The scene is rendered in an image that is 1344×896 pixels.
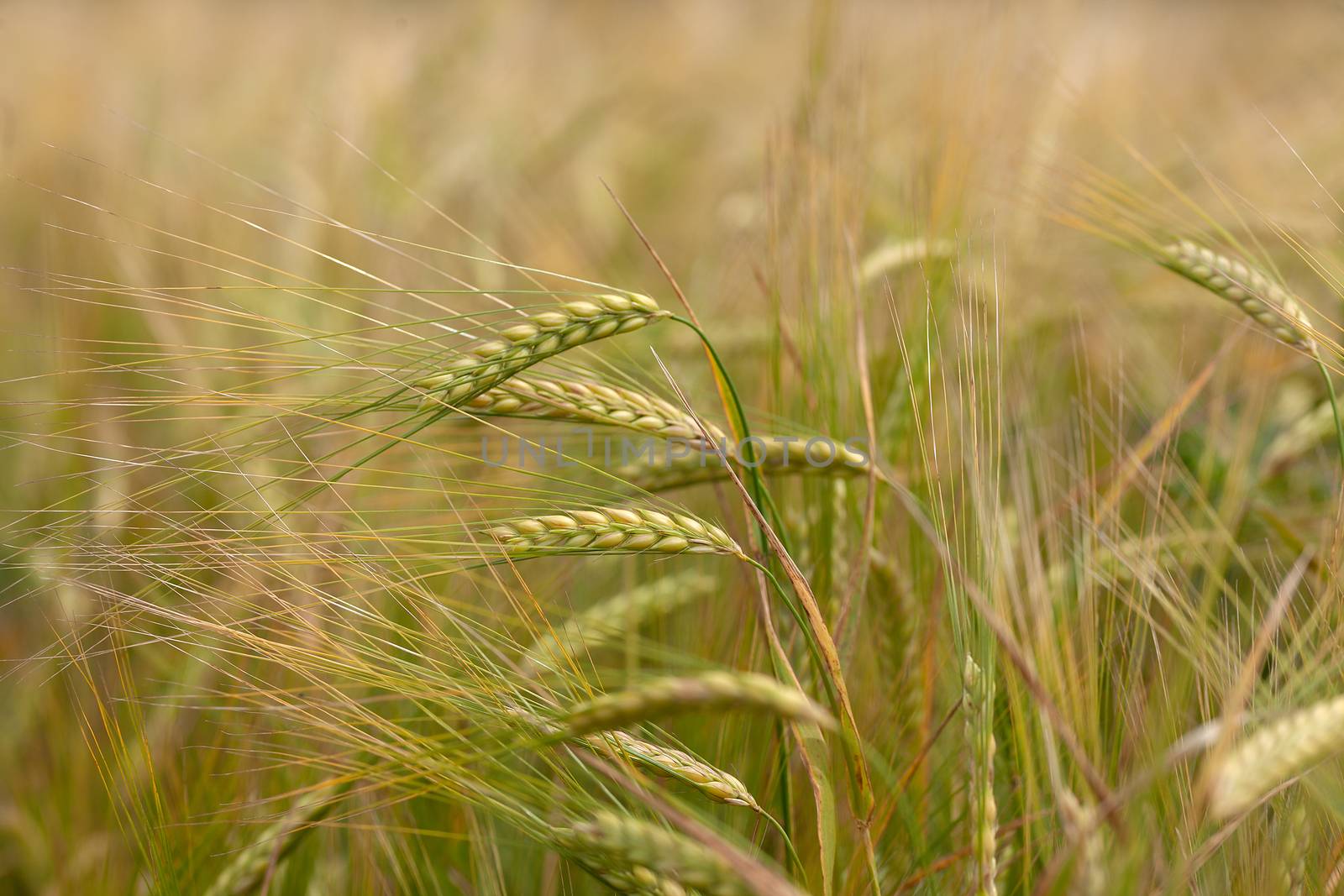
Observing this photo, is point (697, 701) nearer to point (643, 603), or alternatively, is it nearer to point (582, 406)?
point (582, 406)

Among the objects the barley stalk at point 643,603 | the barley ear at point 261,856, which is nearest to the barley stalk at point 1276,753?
the barley stalk at point 643,603

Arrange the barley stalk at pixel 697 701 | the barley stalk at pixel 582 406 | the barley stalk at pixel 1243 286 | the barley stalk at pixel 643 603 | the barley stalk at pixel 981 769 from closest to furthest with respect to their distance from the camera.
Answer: the barley stalk at pixel 697 701, the barley stalk at pixel 981 769, the barley stalk at pixel 582 406, the barley stalk at pixel 1243 286, the barley stalk at pixel 643 603

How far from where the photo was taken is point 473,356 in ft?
1.99

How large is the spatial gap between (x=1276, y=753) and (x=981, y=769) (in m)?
0.16

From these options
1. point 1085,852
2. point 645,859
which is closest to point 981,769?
point 1085,852

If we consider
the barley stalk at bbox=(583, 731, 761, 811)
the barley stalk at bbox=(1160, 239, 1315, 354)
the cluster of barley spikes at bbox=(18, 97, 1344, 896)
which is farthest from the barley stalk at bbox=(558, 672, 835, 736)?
the barley stalk at bbox=(1160, 239, 1315, 354)

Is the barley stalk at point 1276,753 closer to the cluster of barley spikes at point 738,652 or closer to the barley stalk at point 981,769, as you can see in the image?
the cluster of barley spikes at point 738,652

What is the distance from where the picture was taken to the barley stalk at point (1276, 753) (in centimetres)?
41

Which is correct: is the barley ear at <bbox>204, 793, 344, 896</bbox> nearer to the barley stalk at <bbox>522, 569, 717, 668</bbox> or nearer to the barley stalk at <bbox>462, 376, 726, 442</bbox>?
the barley stalk at <bbox>522, 569, 717, 668</bbox>

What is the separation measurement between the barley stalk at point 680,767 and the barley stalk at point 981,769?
0.14 meters

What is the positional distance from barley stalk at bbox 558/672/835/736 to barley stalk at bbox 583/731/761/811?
0.11m

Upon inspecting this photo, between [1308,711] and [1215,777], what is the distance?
0.13 metres

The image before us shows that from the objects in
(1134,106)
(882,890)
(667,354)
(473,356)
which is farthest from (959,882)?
(1134,106)

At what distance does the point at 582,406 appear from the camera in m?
0.64
